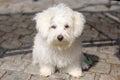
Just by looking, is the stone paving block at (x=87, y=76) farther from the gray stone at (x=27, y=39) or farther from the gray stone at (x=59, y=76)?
the gray stone at (x=27, y=39)

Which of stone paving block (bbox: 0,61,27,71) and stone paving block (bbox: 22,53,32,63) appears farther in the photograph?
stone paving block (bbox: 22,53,32,63)

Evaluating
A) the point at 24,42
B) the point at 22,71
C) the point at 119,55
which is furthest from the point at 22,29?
the point at 119,55

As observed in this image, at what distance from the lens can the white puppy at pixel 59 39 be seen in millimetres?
3877

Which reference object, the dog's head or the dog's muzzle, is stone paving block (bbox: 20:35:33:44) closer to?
the dog's head

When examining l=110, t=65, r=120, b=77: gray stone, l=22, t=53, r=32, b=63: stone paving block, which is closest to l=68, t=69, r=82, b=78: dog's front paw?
l=110, t=65, r=120, b=77: gray stone

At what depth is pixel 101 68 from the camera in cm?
485

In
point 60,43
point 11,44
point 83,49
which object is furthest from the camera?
point 11,44

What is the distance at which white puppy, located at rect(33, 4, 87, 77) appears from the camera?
3877 millimetres

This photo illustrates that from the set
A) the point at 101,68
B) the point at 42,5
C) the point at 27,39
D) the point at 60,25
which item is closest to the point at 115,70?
the point at 101,68

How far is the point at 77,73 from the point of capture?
4.48 m

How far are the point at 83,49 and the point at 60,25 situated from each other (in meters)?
1.78

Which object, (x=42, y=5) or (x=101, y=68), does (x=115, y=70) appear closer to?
(x=101, y=68)

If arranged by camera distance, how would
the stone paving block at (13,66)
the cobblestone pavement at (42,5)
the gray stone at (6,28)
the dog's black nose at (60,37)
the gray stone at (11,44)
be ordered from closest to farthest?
the dog's black nose at (60,37) → the stone paving block at (13,66) → the gray stone at (11,44) → the gray stone at (6,28) → the cobblestone pavement at (42,5)

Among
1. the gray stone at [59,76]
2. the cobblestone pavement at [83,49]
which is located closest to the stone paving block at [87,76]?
the cobblestone pavement at [83,49]
